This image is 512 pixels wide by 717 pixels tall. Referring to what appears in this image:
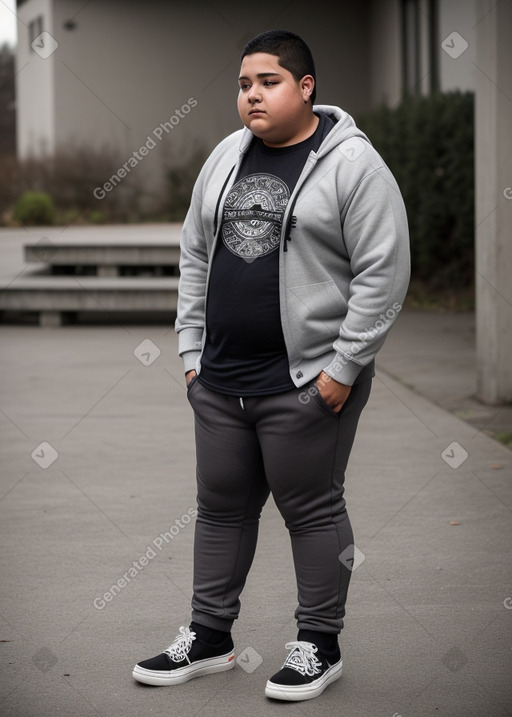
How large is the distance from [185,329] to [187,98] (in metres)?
22.1

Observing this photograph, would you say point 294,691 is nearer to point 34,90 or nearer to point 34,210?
point 34,210

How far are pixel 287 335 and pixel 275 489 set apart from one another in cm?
45

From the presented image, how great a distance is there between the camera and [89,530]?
4.93 m

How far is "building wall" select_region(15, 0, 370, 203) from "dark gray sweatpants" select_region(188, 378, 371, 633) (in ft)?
67.6

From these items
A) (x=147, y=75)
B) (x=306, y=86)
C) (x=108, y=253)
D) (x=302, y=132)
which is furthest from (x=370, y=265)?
(x=147, y=75)

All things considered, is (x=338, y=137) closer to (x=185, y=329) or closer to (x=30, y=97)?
(x=185, y=329)

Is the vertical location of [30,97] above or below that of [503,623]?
below

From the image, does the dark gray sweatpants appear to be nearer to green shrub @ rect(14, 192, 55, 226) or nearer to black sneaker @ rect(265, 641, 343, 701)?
black sneaker @ rect(265, 641, 343, 701)

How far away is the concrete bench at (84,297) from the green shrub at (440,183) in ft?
10.4

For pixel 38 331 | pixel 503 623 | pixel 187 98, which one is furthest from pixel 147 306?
pixel 187 98

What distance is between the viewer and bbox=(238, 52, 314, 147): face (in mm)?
3121

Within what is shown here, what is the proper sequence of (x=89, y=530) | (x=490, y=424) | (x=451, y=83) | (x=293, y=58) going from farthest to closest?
(x=451, y=83) < (x=490, y=424) < (x=89, y=530) < (x=293, y=58)

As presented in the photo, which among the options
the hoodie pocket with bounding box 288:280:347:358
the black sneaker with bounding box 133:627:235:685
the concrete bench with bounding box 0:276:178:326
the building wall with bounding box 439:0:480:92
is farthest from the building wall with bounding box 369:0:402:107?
the black sneaker with bounding box 133:627:235:685

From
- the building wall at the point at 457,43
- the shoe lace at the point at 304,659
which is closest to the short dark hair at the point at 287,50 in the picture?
the shoe lace at the point at 304,659
